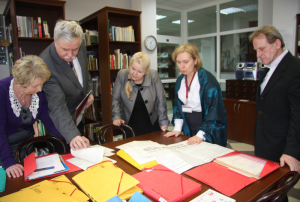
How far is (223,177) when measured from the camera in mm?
1092

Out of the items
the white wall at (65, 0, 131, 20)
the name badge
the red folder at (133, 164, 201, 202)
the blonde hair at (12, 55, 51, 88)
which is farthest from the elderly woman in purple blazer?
the white wall at (65, 0, 131, 20)

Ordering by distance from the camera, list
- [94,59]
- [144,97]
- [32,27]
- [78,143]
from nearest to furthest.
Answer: [78,143] → [144,97] → [32,27] → [94,59]

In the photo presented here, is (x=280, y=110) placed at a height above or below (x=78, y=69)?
below

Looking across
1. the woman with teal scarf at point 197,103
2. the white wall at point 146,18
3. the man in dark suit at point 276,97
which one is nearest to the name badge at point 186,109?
the woman with teal scarf at point 197,103

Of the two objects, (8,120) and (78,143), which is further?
(8,120)

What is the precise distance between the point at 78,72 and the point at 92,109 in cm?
263

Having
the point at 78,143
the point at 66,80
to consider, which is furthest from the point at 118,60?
the point at 78,143

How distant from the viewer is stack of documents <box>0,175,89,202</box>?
894 millimetres

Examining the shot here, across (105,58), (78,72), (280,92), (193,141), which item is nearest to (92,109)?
(105,58)

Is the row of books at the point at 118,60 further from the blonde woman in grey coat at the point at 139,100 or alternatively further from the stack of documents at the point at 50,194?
the stack of documents at the point at 50,194

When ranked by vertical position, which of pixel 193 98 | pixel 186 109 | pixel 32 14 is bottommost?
pixel 186 109

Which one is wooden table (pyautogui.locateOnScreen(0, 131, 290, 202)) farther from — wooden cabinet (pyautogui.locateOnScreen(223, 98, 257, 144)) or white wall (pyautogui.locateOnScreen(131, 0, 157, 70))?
white wall (pyautogui.locateOnScreen(131, 0, 157, 70))

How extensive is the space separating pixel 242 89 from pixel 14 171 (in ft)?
13.3

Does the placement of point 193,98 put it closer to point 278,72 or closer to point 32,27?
point 278,72
